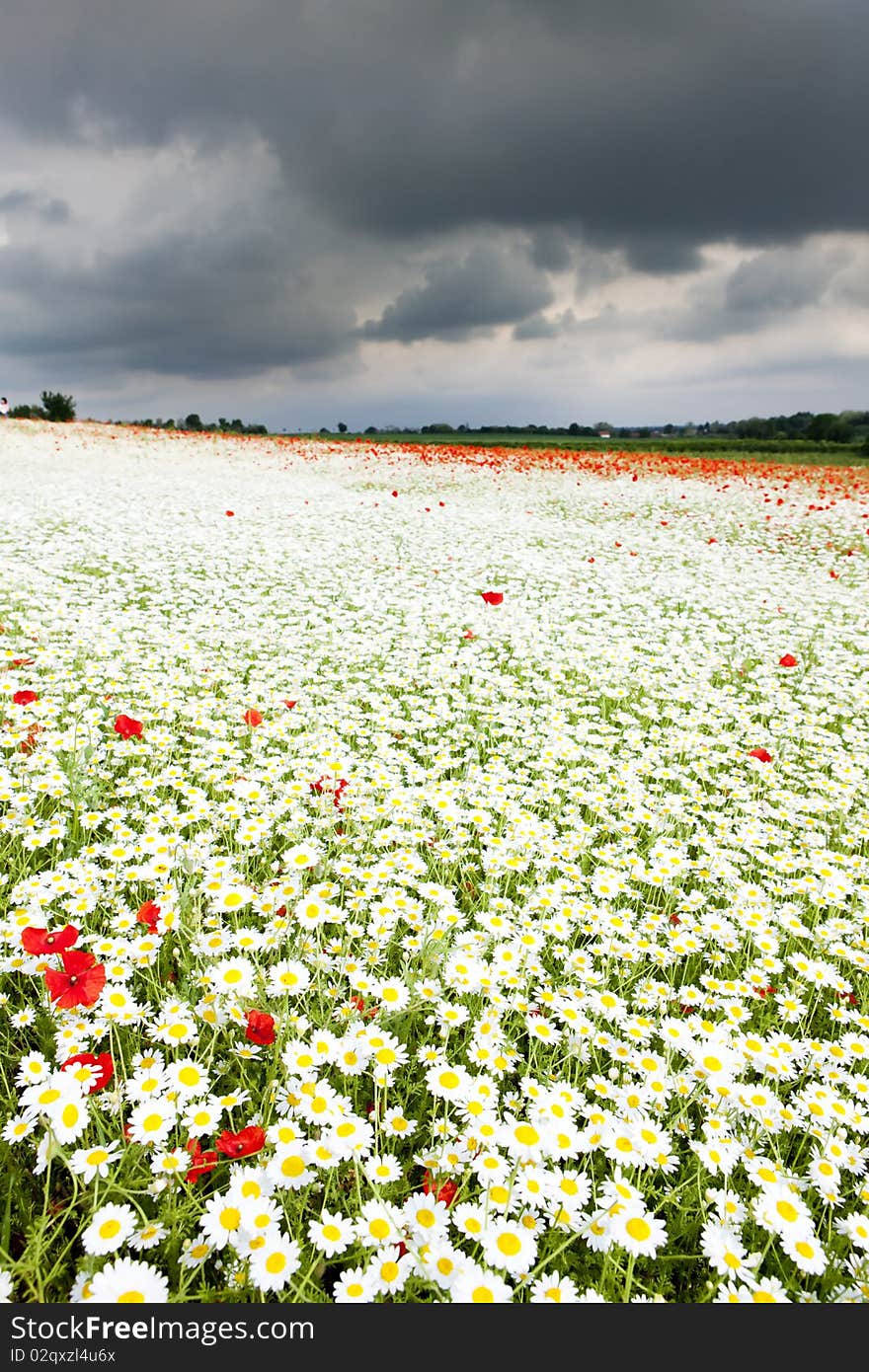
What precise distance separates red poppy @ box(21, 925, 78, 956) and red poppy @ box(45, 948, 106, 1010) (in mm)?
185

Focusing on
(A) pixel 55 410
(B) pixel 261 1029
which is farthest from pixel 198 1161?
(A) pixel 55 410

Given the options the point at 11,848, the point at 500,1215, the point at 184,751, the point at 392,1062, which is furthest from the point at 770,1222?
the point at 184,751

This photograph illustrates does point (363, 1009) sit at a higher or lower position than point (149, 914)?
lower

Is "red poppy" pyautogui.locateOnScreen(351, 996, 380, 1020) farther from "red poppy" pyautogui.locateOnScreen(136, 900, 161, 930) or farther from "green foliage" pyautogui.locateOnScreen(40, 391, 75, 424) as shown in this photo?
"green foliage" pyautogui.locateOnScreen(40, 391, 75, 424)

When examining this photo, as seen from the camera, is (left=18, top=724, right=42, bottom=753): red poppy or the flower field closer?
the flower field

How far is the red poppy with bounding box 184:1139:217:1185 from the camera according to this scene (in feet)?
6.23

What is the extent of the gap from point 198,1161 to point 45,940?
3.53ft

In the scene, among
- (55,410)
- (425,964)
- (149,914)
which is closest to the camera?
(149,914)

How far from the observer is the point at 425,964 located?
2.88 metres

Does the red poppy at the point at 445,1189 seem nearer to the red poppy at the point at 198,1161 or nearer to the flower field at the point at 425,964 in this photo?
the flower field at the point at 425,964

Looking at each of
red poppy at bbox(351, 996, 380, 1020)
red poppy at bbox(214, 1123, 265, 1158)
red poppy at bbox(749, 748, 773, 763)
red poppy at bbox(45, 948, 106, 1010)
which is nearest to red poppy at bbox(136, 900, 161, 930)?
red poppy at bbox(45, 948, 106, 1010)

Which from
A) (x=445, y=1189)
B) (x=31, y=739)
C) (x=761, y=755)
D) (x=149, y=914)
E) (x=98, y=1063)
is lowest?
(x=445, y=1189)

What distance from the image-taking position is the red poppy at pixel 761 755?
5093mm

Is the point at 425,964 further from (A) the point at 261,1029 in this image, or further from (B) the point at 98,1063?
(B) the point at 98,1063
